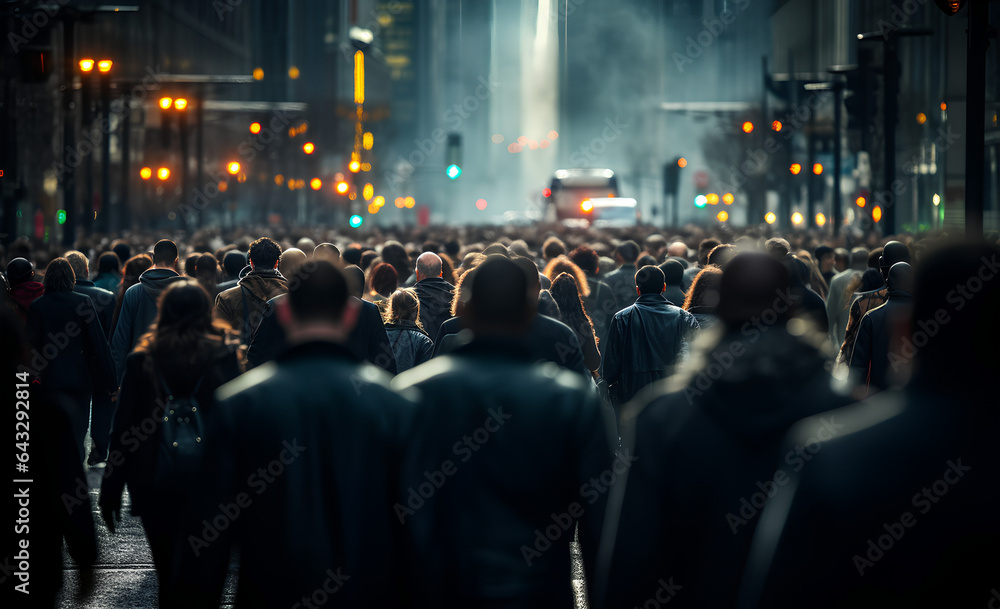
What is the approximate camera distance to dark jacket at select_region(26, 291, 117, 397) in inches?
338

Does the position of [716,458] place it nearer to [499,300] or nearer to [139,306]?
[499,300]

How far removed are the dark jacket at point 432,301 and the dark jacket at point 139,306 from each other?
1.82 metres

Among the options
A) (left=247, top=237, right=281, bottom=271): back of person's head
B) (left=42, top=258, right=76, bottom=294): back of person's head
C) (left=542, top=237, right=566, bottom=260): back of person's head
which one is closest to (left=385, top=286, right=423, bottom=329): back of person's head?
(left=247, top=237, right=281, bottom=271): back of person's head

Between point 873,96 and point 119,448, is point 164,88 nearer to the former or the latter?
point 873,96

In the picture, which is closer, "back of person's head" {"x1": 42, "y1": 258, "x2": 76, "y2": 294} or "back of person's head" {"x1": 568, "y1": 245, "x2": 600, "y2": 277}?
"back of person's head" {"x1": 42, "y1": 258, "x2": 76, "y2": 294}

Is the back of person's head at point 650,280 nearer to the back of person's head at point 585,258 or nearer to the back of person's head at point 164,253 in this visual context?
the back of person's head at point 585,258

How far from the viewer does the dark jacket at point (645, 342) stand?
27.0 feet

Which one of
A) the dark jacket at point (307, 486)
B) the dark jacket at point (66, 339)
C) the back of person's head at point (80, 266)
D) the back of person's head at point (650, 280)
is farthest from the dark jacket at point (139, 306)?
the dark jacket at point (307, 486)

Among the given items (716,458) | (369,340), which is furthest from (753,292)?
(369,340)

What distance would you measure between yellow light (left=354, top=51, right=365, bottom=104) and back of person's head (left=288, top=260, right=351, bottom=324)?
454 ft

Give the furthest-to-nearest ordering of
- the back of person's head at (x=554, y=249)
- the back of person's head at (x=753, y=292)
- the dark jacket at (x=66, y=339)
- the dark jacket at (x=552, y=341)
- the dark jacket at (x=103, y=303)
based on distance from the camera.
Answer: the back of person's head at (x=554, y=249) < the dark jacket at (x=103, y=303) < the dark jacket at (x=66, y=339) < the dark jacket at (x=552, y=341) < the back of person's head at (x=753, y=292)

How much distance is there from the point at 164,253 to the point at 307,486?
6.77 m

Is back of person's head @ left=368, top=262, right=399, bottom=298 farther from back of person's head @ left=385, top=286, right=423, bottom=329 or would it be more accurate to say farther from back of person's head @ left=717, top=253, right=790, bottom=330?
back of person's head @ left=717, top=253, right=790, bottom=330

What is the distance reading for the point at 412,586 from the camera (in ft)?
11.8
